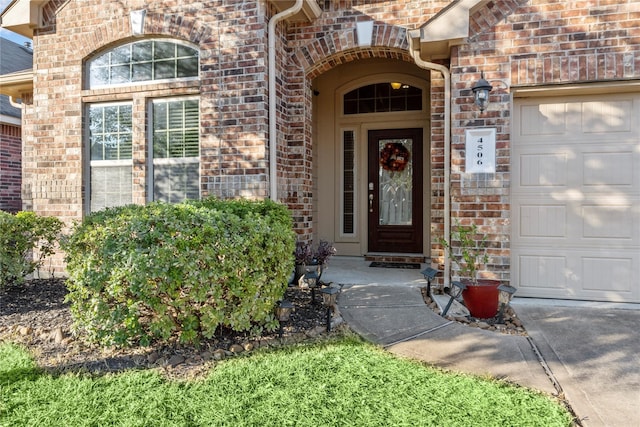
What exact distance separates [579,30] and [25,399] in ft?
18.4

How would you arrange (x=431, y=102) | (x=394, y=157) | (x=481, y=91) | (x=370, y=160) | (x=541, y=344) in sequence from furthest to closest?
1. (x=370, y=160)
2. (x=394, y=157)
3. (x=431, y=102)
4. (x=481, y=91)
5. (x=541, y=344)

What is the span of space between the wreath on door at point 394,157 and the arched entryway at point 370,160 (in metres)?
0.02

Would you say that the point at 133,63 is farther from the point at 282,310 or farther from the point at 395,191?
the point at 395,191

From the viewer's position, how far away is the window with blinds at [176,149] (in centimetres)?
564

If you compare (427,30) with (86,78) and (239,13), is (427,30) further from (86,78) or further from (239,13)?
(86,78)

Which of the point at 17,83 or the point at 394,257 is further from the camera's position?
the point at 17,83

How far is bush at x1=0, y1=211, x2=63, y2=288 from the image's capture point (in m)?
4.78

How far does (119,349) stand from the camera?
128 inches

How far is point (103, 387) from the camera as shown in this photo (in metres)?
2.71

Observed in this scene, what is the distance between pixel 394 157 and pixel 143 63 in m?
3.93

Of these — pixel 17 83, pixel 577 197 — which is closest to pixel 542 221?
pixel 577 197

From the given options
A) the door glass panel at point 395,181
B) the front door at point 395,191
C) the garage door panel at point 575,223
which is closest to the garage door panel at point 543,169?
the garage door panel at point 575,223

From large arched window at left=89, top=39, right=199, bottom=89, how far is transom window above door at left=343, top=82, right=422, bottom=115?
2714mm

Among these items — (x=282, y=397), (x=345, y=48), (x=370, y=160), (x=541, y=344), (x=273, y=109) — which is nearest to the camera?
(x=282, y=397)
